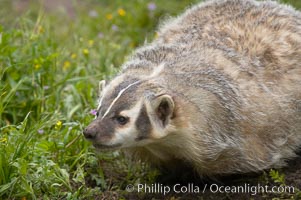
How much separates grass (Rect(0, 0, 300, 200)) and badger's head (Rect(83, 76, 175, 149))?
0.58m

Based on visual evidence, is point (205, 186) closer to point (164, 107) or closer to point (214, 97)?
point (214, 97)

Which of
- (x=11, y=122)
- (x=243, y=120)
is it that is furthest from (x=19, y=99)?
(x=243, y=120)

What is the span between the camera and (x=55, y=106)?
19.1ft

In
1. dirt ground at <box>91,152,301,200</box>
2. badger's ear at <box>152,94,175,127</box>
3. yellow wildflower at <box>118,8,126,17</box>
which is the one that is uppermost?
yellow wildflower at <box>118,8,126,17</box>

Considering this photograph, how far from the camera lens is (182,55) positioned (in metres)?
4.90

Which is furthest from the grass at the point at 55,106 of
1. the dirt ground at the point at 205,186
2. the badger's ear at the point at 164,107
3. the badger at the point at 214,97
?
the badger's ear at the point at 164,107

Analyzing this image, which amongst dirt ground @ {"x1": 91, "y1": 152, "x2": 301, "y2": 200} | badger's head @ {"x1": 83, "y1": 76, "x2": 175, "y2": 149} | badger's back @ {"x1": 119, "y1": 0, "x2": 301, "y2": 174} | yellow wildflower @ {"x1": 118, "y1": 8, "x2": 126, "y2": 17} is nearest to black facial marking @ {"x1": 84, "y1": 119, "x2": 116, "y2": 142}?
badger's head @ {"x1": 83, "y1": 76, "x2": 175, "y2": 149}

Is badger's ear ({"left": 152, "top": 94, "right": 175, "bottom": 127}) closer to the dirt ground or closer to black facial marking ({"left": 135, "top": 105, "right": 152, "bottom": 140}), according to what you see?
black facial marking ({"left": 135, "top": 105, "right": 152, "bottom": 140})

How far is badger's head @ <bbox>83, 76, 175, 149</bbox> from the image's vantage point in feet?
13.9

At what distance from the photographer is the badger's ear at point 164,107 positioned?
172 inches

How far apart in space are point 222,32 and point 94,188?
1431mm

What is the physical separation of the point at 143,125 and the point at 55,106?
1.63m

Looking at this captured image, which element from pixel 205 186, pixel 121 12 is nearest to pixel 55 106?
pixel 205 186

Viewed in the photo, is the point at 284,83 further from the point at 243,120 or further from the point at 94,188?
the point at 94,188
